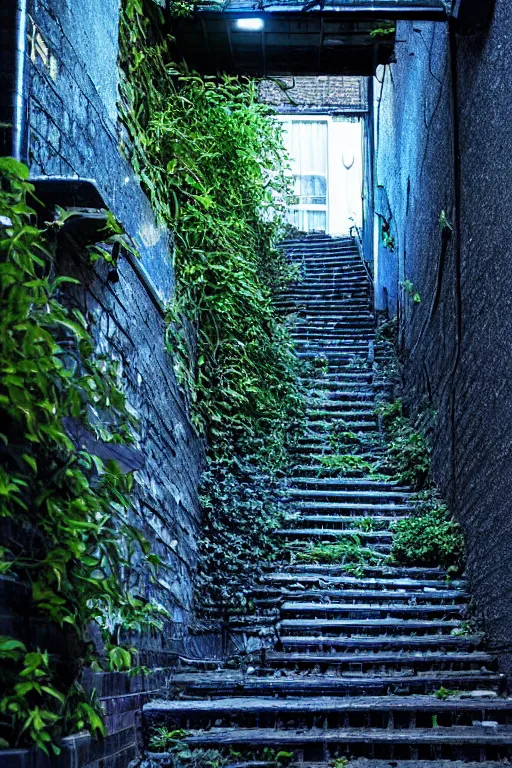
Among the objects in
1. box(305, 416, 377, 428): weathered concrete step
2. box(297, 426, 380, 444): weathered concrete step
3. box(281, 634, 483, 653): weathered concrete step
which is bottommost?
box(281, 634, 483, 653): weathered concrete step

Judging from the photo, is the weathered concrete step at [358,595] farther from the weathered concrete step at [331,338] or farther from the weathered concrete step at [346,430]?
the weathered concrete step at [331,338]

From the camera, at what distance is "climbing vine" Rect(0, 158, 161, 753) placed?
2.15 metres

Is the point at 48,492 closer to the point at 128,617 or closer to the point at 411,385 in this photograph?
the point at 128,617

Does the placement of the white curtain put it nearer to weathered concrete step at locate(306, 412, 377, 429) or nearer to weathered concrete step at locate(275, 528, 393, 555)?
weathered concrete step at locate(306, 412, 377, 429)

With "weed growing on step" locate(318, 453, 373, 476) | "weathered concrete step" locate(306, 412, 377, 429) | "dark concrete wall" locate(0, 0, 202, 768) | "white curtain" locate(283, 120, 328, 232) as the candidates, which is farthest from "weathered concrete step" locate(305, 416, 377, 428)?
"white curtain" locate(283, 120, 328, 232)

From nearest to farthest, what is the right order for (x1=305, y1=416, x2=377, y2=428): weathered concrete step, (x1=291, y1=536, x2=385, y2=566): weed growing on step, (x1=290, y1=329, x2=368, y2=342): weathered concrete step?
1. (x1=291, y1=536, x2=385, y2=566): weed growing on step
2. (x1=305, y1=416, x2=377, y2=428): weathered concrete step
3. (x1=290, y1=329, x2=368, y2=342): weathered concrete step

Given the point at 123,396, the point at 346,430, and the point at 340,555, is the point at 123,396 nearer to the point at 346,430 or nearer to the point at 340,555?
the point at 340,555

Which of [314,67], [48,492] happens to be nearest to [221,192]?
[314,67]

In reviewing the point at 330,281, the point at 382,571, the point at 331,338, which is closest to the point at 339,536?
the point at 382,571

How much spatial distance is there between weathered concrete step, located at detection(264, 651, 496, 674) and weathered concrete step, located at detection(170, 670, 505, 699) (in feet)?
0.53

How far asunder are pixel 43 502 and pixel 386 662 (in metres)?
3.05

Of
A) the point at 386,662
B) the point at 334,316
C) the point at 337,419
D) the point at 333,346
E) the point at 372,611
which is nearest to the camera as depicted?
the point at 386,662

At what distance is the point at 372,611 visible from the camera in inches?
220

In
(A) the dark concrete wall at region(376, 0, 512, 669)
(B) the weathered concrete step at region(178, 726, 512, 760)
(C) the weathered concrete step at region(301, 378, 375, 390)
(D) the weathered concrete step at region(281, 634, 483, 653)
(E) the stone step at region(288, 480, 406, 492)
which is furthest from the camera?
(C) the weathered concrete step at region(301, 378, 375, 390)
